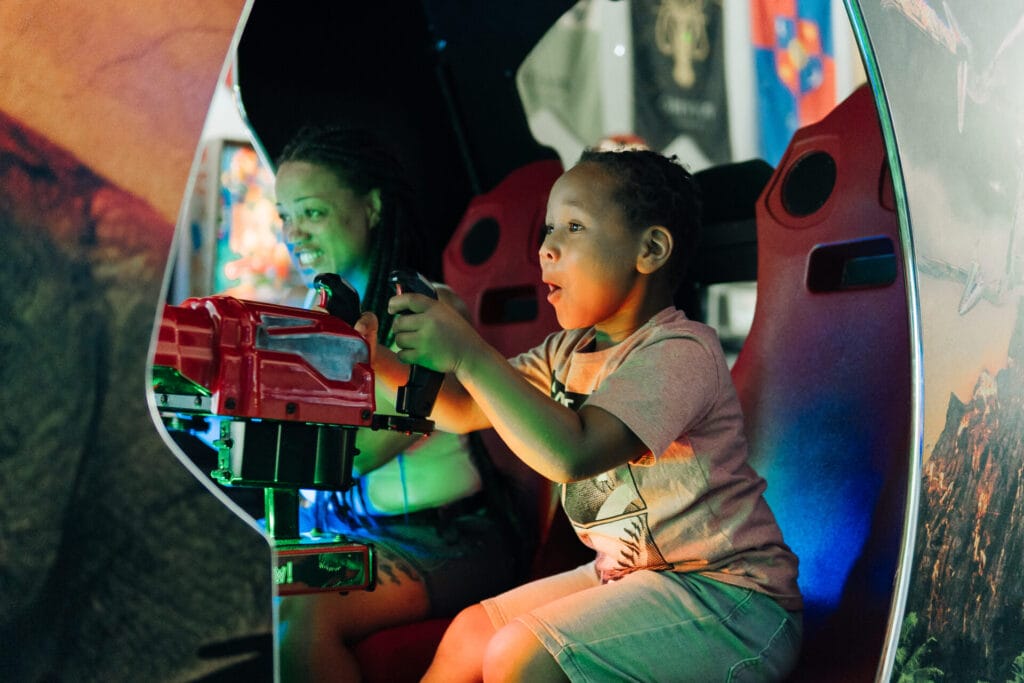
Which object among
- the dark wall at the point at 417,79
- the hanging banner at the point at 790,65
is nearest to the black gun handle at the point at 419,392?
the dark wall at the point at 417,79

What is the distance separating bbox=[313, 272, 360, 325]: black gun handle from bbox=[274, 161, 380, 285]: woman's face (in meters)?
0.68

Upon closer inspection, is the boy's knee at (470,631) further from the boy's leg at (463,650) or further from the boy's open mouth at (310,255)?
the boy's open mouth at (310,255)

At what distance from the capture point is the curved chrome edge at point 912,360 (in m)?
1.10

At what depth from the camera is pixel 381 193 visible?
70.6 inches

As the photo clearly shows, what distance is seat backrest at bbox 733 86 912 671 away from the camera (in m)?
1.48

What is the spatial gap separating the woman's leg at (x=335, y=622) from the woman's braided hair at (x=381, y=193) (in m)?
0.42

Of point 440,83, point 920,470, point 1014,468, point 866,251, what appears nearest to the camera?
point 920,470

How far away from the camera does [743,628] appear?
1.23m

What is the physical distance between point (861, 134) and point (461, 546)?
880 mm

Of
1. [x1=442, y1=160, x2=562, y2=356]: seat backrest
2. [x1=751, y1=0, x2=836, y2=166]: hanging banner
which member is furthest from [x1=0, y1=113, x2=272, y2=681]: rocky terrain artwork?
[x1=751, y1=0, x2=836, y2=166]: hanging banner

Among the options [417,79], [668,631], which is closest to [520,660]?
[668,631]

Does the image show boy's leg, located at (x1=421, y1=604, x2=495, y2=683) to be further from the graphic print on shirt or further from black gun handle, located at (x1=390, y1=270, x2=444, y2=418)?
black gun handle, located at (x1=390, y1=270, x2=444, y2=418)

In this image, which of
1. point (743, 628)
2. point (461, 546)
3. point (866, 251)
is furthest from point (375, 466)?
point (866, 251)

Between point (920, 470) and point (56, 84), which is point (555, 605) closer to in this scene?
point (920, 470)
